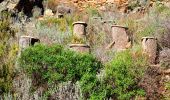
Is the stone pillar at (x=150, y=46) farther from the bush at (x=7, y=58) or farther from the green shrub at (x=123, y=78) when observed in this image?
the bush at (x=7, y=58)

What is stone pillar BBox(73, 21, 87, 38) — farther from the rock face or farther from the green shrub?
the rock face

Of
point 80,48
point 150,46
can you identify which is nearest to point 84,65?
point 80,48

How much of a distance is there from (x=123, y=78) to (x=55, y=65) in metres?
1.13

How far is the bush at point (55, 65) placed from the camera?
6.96 m

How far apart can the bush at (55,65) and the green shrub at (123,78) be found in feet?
0.97

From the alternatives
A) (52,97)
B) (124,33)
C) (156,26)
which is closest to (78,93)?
(52,97)

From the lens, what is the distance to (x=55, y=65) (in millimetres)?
6961

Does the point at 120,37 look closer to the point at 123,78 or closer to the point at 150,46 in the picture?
the point at 150,46

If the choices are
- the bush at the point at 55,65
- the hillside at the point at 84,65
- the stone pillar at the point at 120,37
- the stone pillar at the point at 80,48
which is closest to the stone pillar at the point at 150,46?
the hillside at the point at 84,65

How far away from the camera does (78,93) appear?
6848mm

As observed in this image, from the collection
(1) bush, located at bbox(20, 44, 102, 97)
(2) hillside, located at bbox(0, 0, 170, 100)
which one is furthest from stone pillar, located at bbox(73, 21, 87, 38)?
(1) bush, located at bbox(20, 44, 102, 97)

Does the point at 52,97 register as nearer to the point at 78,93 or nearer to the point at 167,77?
the point at 78,93

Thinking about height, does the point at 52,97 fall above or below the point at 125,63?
below

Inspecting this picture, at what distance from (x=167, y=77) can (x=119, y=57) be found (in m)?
1.02
